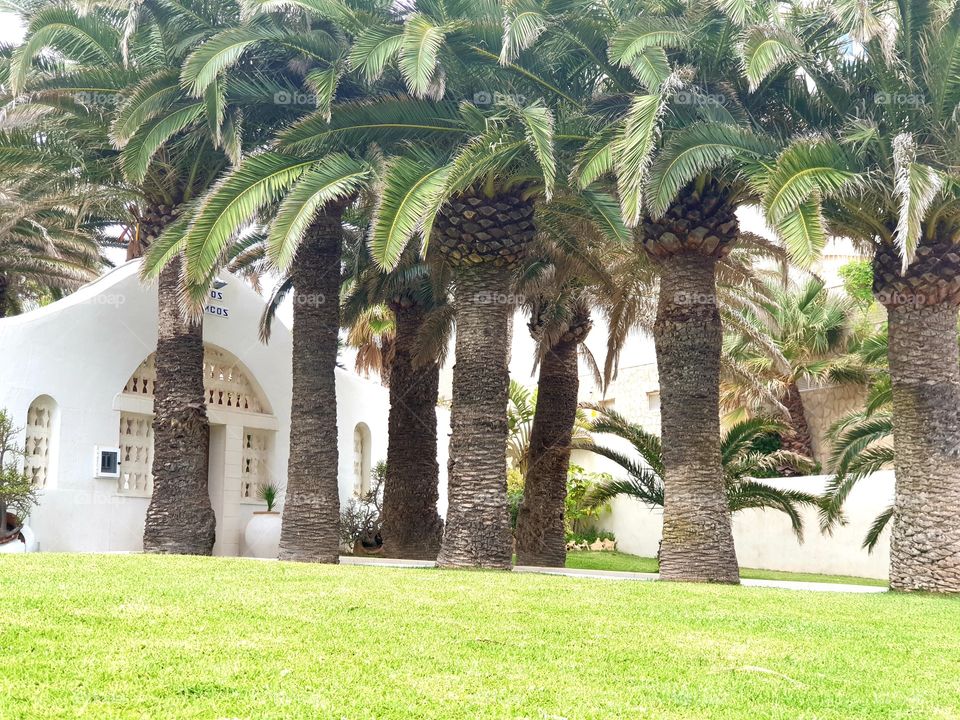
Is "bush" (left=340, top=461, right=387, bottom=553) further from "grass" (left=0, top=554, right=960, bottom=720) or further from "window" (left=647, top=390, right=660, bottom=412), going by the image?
"window" (left=647, top=390, right=660, bottom=412)

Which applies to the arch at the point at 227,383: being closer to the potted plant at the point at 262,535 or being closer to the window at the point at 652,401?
the potted plant at the point at 262,535

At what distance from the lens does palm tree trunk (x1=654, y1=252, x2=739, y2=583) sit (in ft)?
46.9

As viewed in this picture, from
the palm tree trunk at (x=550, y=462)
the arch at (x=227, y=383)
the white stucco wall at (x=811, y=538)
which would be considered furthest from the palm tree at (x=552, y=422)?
the arch at (x=227, y=383)

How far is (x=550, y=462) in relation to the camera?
2039 cm

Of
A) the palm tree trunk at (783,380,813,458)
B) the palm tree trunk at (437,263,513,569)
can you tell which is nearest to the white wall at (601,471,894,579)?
the palm tree trunk at (783,380,813,458)

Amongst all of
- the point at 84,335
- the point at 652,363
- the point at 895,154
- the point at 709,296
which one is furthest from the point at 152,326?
the point at 652,363

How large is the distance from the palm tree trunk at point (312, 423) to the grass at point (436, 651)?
471 centimetres

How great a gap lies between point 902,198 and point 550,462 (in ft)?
31.0

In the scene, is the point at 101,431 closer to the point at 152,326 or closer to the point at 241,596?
the point at 152,326

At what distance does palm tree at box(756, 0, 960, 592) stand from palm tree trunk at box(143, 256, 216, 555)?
373 inches

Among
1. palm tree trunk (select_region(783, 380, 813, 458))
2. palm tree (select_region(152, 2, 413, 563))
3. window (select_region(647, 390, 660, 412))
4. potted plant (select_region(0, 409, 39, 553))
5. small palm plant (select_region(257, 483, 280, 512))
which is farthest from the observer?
window (select_region(647, 390, 660, 412))

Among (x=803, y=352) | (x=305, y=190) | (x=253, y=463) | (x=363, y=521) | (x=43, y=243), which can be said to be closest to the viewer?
(x=305, y=190)

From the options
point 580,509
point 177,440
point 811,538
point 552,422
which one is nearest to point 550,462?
point 552,422

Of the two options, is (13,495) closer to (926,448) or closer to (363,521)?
(363,521)
